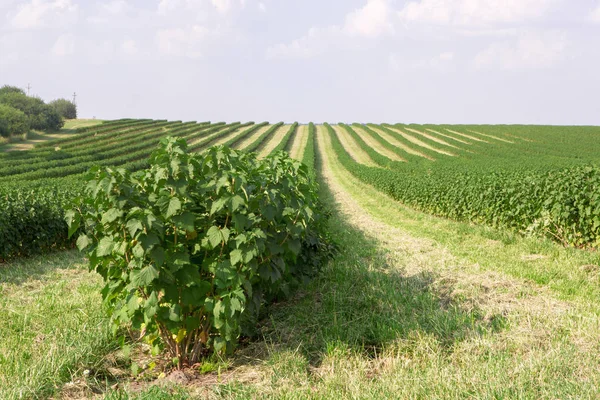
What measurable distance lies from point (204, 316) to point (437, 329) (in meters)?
2.52

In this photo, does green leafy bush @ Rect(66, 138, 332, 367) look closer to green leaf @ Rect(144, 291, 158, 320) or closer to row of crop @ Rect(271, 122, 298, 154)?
green leaf @ Rect(144, 291, 158, 320)

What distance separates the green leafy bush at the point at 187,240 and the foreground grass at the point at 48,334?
583 millimetres

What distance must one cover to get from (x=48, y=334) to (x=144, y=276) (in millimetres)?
2096

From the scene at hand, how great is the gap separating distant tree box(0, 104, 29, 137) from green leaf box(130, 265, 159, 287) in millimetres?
59010

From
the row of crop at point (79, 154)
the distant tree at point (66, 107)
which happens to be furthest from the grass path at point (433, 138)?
the distant tree at point (66, 107)

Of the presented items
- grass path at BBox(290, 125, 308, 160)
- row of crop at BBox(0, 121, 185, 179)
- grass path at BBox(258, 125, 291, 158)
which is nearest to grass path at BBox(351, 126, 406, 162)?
grass path at BBox(290, 125, 308, 160)

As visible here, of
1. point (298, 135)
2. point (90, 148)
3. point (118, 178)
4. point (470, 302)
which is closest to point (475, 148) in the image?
point (298, 135)

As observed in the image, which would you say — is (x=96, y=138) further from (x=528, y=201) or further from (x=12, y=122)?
(x=528, y=201)

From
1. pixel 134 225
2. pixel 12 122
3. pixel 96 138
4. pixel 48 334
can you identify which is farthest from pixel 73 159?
pixel 134 225

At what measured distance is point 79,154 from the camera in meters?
44.4

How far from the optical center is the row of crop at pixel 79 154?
36.3 meters

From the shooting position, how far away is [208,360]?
4609mm

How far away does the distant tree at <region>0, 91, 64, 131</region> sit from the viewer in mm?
60625

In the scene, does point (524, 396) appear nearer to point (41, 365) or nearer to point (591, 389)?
point (591, 389)
